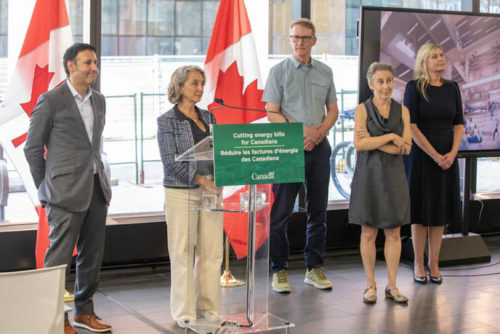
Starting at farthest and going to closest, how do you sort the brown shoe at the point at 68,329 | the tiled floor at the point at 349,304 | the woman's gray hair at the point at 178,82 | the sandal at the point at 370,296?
the sandal at the point at 370,296
the tiled floor at the point at 349,304
the woman's gray hair at the point at 178,82
the brown shoe at the point at 68,329

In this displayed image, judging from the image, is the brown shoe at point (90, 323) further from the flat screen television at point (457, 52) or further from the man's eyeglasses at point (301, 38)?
the flat screen television at point (457, 52)

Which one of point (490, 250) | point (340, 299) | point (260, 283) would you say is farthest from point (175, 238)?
point (490, 250)

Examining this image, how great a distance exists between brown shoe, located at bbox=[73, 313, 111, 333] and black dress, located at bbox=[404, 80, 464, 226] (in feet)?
8.07

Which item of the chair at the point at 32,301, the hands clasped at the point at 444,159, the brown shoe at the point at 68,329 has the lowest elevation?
the brown shoe at the point at 68,329

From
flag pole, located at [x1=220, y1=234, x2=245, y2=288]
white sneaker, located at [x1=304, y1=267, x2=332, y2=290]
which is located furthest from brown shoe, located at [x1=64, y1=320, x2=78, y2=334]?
white sneaker, located at [x1=304, y1=267, x2=332, y2=290]

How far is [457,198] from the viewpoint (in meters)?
5.50

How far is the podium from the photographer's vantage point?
375 centimetres

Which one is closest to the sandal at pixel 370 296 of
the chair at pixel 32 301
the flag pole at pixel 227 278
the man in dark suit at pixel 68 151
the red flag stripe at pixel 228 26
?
the flag pole at pixel 227 278

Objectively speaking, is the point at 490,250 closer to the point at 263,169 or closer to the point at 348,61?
the point at 348,61

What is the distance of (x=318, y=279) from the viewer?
5.25m

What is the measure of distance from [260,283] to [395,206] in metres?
1.39

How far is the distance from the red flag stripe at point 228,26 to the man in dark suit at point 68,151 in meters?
1.60

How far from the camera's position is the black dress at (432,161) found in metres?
5.30

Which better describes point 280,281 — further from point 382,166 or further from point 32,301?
point 32,301
